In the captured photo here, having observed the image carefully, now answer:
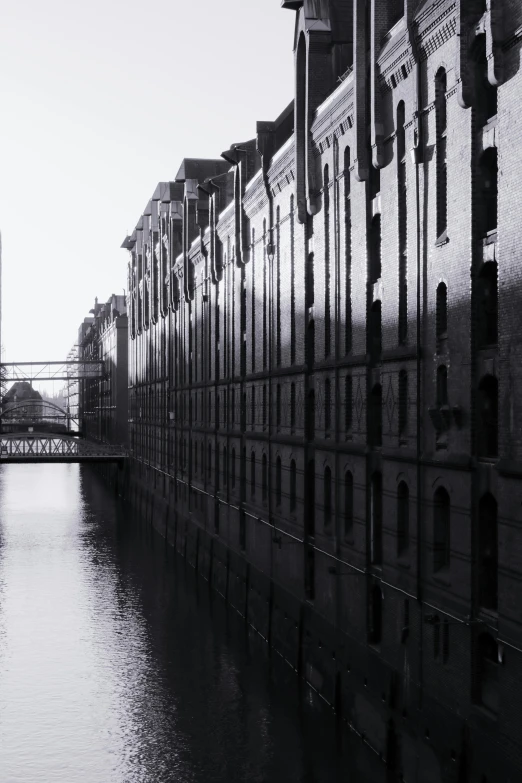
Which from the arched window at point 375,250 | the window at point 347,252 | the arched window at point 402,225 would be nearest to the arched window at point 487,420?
the arched window at point 402,225

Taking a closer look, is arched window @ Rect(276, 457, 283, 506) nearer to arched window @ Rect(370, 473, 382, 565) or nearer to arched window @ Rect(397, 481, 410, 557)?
arched window @ Rect(370, 473, 382, 565)

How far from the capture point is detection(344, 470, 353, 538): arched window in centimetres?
2662

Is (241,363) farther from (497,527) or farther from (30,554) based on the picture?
(497,527)

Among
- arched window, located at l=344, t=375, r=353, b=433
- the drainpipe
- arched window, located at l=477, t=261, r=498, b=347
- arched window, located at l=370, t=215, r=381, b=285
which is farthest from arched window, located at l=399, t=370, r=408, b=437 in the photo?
arched window, located at l=477, t=261, r=498, b=347

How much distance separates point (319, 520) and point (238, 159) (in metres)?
17.2

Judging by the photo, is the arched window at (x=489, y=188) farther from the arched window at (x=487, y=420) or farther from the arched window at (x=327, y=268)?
the arched window at (x=327, y=268)

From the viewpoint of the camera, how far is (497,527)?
59.9ft

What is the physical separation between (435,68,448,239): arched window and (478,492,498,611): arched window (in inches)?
209

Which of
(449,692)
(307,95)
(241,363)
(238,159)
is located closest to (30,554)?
(241,363)

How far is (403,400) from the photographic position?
2277 cm

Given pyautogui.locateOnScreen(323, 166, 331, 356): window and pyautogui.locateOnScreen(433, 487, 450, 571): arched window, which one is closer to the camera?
pyautogui.locateOnScreen(433, 487, 450, 571): arched window

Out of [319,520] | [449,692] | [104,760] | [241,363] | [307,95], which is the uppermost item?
[307,95]

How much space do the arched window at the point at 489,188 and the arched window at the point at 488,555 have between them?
4.80 metres

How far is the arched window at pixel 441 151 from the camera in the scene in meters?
20.3
